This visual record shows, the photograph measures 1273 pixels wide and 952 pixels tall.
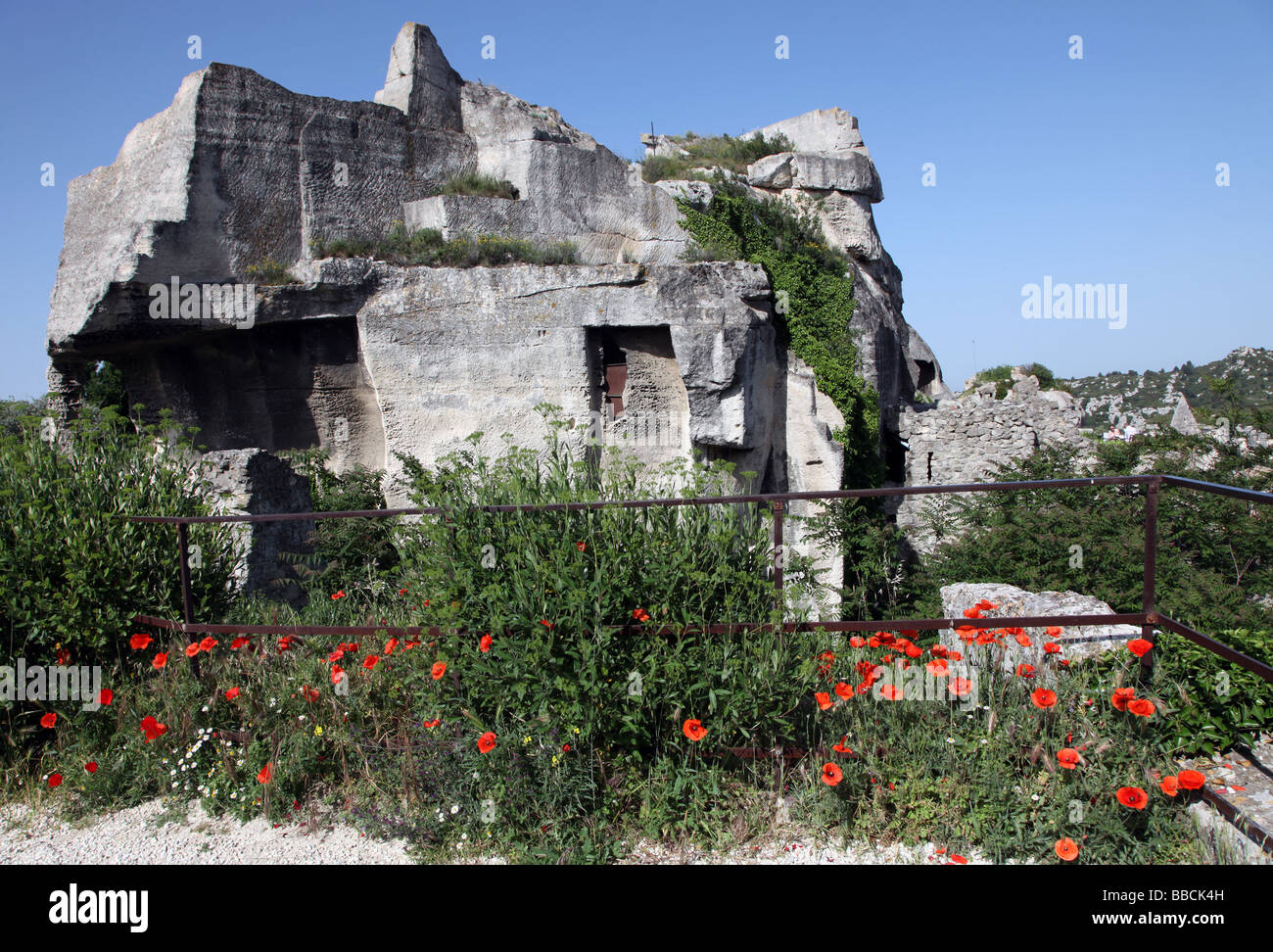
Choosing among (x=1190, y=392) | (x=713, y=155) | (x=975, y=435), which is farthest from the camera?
(x=1190, y=392)

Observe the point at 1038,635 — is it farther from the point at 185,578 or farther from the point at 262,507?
the point at 262,507

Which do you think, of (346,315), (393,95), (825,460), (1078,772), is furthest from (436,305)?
(1078,772)

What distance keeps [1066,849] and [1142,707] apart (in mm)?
627

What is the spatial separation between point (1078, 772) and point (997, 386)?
Answer: 24.4 m

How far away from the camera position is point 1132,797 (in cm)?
257

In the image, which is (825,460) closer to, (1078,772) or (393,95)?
(393,95)

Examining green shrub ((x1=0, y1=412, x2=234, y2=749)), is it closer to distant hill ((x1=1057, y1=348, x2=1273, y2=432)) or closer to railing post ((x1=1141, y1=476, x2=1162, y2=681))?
railing post ((x1=1141, y1=476, x2=1162, y2=681))

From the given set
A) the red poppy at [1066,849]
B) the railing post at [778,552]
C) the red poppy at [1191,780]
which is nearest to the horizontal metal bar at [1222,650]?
the red poppy at [1191,780]

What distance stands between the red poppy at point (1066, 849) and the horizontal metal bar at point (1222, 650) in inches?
31.8

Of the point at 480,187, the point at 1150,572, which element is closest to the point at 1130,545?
the point at 1150,572

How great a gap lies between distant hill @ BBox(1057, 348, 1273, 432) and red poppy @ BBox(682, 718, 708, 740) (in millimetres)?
13351

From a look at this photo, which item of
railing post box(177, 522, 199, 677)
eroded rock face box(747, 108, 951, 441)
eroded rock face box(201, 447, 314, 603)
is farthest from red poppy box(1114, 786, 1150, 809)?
eroded rock face box(747, 108, 951, 441)

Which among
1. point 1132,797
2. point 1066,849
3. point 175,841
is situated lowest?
point 175,841

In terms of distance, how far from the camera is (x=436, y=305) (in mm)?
11336
